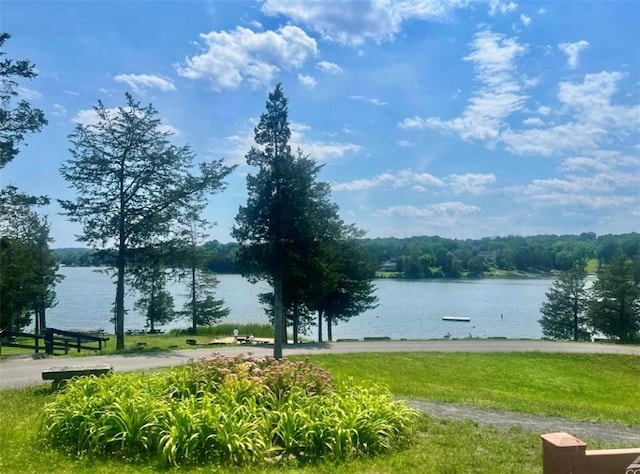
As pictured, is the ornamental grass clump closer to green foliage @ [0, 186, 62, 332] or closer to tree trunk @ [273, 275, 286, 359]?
tree trunk @ [273, 275, 286, 359]

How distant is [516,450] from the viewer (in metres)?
5.80

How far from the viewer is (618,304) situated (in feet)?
131

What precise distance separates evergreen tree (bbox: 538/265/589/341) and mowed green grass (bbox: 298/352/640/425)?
21930 millimetres

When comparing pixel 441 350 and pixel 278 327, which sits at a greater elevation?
pixel 278 327

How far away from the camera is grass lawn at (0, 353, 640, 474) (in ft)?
17.0

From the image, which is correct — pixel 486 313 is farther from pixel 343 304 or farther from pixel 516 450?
pixel 516 450

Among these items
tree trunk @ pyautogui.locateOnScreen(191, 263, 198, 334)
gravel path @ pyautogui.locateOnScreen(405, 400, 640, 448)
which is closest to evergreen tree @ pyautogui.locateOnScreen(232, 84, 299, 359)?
gravel path @ pyautogui.locateOnScreen(405, 400, 640, 448)

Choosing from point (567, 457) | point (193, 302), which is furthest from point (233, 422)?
point (193, 302)

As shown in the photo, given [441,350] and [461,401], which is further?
[441,350]

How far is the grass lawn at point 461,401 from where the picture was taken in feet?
17.0

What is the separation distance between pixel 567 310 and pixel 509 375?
29194mm

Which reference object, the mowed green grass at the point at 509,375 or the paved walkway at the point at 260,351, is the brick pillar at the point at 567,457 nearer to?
the mowed green grass at the point at 509,375

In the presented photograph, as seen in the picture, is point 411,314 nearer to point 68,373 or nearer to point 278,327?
point 278,327

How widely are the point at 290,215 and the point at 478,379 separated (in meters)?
8.46
